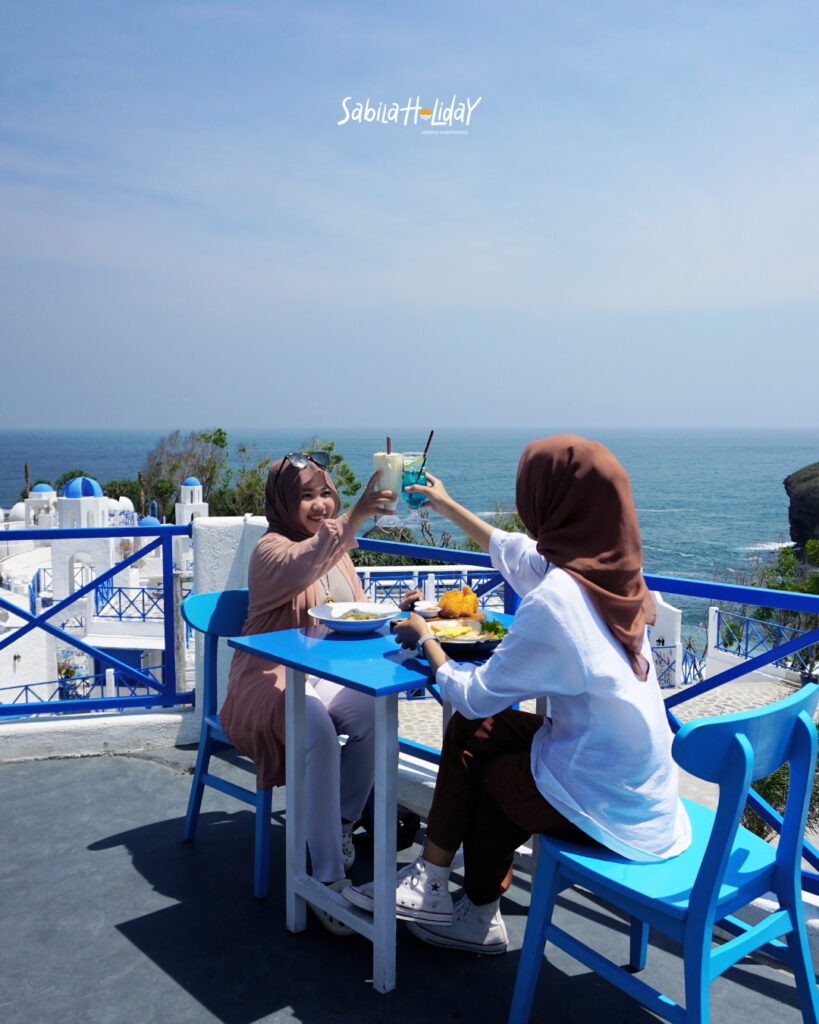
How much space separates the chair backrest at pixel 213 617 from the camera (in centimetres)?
272

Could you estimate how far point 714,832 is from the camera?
4.61 feet

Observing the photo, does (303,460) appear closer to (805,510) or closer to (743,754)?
Result: (743,754)

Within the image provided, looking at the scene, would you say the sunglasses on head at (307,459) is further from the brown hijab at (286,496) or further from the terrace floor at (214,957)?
the terrace floor at (214,957)

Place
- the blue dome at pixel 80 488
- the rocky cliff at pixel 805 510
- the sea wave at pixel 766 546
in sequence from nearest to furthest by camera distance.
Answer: the blue dome at pixel 80 488 < the rocky cliff at pixel 805 510 < the sea wave at pixel 766 546

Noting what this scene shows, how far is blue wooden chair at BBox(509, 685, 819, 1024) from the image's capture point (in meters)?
1.35

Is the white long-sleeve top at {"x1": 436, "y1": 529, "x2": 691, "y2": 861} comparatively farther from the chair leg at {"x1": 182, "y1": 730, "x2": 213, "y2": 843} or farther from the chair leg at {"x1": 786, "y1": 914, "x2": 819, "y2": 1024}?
the chair leg at {"x1": 182, "y1": 730, "x2": 213, "y2": 843}

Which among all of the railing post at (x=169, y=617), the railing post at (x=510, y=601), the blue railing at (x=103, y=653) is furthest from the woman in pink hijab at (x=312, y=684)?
the railing post at (x=169, y=617)

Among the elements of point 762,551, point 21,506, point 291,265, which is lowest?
point 762,551

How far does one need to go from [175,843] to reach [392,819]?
4.04ft

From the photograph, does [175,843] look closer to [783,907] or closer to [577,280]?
[783,907]

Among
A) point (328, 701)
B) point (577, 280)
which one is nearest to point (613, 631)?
point (328, 701)

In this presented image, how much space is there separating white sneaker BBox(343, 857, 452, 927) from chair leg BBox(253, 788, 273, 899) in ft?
1.76

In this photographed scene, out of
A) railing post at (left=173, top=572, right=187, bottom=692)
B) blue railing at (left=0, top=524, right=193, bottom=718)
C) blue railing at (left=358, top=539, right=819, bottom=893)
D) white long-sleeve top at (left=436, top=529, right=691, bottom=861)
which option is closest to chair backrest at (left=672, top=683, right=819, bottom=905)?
white long-sleeve top at (left=436, top=529, right=691, bottom=861)

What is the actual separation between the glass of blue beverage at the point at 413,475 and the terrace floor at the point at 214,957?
126cm
